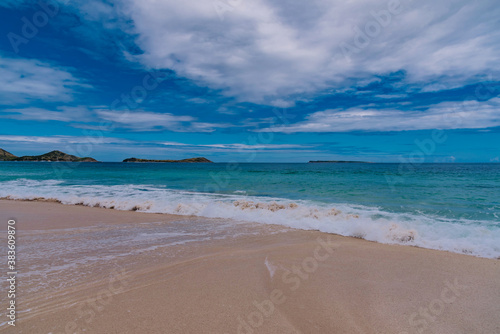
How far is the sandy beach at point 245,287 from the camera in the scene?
3098 millimetres

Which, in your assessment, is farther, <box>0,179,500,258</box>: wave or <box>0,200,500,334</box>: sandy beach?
<box>0,179,500,258</box>: wave

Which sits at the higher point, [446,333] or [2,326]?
[2,326]

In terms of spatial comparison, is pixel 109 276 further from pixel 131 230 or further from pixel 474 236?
pixel 474 236

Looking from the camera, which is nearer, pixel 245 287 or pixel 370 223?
pixel 245 287

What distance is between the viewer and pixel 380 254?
226 inches

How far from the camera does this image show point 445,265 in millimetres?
5086

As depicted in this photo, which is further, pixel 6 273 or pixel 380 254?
pixel 380 254

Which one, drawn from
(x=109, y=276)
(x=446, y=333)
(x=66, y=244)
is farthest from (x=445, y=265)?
(x=66, y=244)

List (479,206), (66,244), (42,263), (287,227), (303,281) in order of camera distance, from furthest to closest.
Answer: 1. (479,206)
2. (287,227)
3. (66,244)
4. (42,263)
5. (303,281)

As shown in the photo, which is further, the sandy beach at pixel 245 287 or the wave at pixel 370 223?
the wave at pixel 370 223

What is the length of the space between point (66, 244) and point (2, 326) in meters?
3.60

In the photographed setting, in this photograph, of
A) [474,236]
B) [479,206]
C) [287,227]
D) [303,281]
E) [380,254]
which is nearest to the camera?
[303,281]

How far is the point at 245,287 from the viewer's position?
13.2ft

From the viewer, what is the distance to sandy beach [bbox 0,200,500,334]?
3098 mm
